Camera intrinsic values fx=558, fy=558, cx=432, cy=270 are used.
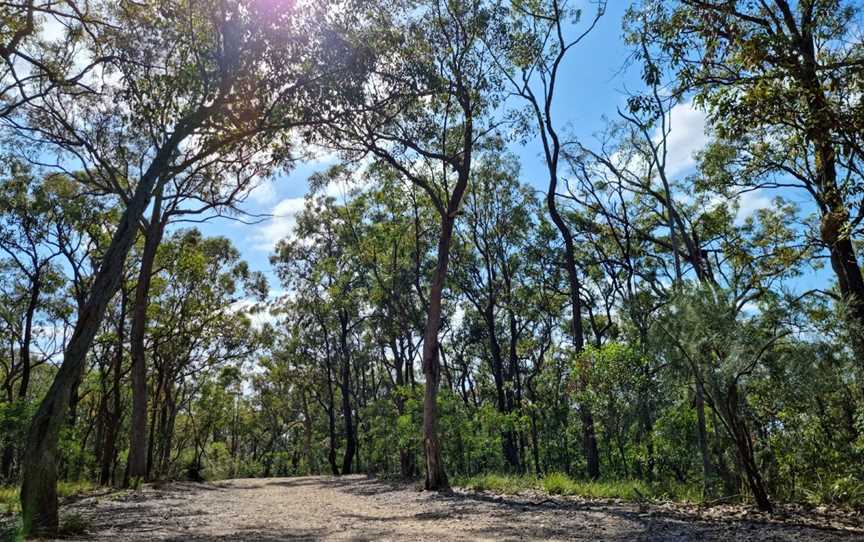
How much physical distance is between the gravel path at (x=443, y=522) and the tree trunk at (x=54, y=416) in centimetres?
63

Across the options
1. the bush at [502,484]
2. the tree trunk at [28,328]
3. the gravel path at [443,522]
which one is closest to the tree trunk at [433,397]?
the bush at [502,484]

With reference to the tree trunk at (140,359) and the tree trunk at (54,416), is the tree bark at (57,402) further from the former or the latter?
the tree trunk at (140,359)

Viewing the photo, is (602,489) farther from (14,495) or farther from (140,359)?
(140,359)

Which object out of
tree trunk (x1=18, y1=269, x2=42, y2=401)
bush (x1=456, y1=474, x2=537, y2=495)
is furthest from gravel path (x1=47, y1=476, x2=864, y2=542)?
tree trunk (x1=18, y1=269, x2=42, y2=401)

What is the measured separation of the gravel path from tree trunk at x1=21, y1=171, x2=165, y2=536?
24.8 inches

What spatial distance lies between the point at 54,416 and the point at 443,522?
17.5 ft

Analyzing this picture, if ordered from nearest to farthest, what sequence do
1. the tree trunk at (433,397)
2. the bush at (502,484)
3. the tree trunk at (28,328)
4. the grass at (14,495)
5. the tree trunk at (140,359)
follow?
1. the grass at (14,495)
2. the bush at (502,484)
3. the tree trunk at (433,397)
4. the tree trunk at (140,359)
5. the tree trunk at (28,328)

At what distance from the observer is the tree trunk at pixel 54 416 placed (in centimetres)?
623

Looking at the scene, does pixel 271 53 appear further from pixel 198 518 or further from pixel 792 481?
pixel 792 481

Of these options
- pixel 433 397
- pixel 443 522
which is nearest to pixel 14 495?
pixel 443 522

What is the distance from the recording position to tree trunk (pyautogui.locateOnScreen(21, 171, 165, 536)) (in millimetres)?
6227

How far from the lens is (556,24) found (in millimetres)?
15859

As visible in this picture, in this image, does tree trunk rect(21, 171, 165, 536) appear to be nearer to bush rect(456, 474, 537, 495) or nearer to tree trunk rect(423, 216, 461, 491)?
tree trunk rect(423, 216, 461, 491)

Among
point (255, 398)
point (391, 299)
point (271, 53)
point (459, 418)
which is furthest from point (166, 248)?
point (255, 398)
